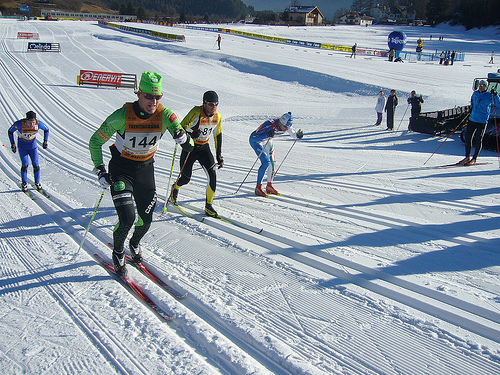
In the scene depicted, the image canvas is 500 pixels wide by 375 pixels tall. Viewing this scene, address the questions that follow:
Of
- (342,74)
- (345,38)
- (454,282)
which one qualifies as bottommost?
(454,282)

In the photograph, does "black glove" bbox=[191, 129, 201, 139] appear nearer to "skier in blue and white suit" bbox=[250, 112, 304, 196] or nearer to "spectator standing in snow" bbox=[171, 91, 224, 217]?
"spectator standing in snow" bbox=[171, 91, 224, 217]

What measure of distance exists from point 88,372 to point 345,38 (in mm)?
60005

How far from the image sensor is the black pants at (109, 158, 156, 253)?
387 centimetres

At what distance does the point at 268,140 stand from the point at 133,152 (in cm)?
352

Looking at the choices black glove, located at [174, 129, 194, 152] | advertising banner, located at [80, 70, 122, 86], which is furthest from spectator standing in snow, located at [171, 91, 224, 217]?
advertising banner, located at [80, 70, 122, 86]

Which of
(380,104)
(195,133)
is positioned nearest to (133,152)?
(195,133)

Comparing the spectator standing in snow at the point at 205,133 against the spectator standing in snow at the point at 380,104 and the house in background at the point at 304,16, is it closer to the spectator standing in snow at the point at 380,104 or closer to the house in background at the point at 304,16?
the spectator standing in snow at the point at 380,104

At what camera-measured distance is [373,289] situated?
3.85 metres

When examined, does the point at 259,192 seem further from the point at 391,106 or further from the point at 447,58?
the point at 447,58

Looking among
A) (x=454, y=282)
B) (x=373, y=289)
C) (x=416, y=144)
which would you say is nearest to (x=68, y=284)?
(x=373, y=289)

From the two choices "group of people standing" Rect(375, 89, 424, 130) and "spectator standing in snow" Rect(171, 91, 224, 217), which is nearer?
"spectator standing in snow" Rect(171, 91, 224, 217)

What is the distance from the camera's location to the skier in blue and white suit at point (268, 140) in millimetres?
6832

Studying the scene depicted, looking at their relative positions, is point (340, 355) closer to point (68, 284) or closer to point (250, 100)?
point (68, 284)

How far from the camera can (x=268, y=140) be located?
706cm
